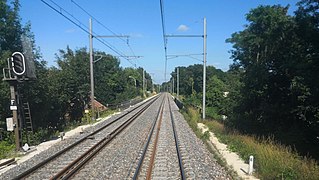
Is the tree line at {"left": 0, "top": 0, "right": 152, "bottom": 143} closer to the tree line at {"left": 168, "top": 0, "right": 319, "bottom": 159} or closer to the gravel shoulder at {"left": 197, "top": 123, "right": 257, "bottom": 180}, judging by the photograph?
the gravel shoulder at {"left": 197, "top": 123, "right": 257, "bottom": 180}

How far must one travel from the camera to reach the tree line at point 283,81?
1808 cm

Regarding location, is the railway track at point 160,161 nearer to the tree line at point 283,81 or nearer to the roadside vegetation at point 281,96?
the roadside vegetation at point 281,96

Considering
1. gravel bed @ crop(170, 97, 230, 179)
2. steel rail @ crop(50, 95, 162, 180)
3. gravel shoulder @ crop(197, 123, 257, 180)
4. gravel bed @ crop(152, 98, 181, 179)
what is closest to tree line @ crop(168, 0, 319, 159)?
gravel shoulder @ crop(197, 123, 257, 180)

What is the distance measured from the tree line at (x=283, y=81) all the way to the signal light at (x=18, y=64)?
1517 cm

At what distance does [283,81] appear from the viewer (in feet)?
80.5

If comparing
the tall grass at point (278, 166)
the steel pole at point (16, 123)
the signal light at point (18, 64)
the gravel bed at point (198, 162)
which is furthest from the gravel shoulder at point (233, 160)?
the signal light at point (18, 64)

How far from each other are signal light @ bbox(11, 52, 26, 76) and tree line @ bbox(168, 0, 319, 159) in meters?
15.2

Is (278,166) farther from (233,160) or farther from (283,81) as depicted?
(283,81)

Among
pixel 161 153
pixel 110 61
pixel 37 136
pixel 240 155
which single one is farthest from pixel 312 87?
pixel 110 61

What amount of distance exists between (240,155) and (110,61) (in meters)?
69.2

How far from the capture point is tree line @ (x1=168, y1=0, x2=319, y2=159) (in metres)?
18.1

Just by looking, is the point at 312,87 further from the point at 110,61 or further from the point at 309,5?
the point at 110,61

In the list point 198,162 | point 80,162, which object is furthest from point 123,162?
point 198,162

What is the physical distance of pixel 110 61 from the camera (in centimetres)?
8006
